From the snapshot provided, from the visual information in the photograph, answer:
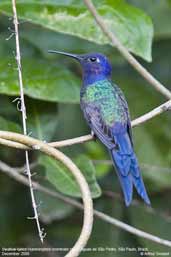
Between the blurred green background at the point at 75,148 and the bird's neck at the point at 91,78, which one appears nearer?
the blurred green background at the point at 75,148

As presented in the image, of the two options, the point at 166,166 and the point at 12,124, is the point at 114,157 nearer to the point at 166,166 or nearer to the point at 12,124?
the point at 12,124

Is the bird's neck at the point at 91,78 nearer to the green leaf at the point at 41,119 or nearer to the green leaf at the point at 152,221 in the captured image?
the green leaf at the point at 41,119

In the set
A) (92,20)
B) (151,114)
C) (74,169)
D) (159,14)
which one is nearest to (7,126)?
(92,20)

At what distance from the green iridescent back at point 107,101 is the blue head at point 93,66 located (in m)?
0.08

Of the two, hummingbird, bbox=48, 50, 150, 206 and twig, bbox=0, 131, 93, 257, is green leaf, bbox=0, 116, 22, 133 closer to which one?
hummingbird, bbox=48, 50, 150, 206

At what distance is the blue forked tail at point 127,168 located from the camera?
231cm

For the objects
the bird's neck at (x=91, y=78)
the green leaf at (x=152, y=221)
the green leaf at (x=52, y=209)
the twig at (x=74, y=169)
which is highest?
the bird's neck at (x=91, y=78)

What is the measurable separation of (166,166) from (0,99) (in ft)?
2.85

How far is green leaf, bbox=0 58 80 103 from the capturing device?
2695mm

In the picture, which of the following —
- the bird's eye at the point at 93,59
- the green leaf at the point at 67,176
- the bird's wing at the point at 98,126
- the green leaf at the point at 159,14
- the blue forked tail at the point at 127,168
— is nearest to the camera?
the blue forked tail at the point at 127,168

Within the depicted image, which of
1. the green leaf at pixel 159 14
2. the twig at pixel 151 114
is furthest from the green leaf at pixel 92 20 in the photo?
the green leaf at pixel 159 14

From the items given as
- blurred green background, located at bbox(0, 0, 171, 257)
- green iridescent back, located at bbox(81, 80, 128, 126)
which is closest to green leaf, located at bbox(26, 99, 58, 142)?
blurred green background, located at bbox(0, 0, 171, 257)

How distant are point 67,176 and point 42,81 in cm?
42

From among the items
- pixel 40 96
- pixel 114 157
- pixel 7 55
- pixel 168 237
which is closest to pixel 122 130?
pixel 114 157
